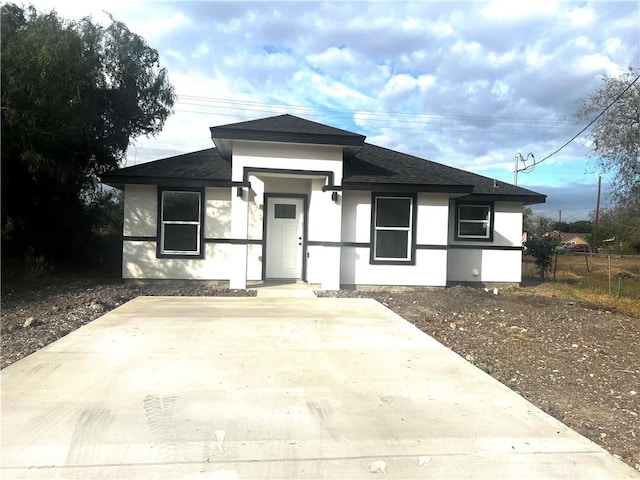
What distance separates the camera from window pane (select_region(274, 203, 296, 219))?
1320 centimetres

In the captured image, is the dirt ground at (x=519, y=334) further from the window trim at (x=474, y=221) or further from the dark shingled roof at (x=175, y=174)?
the dark shingled roof at (x=175, y=174)

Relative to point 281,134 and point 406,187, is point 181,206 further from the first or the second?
point 406,187

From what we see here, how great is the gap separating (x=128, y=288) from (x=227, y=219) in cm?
295

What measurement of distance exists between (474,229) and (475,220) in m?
0.27

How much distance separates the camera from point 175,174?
12.6 meters

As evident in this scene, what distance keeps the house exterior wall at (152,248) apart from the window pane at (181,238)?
0.86 ft

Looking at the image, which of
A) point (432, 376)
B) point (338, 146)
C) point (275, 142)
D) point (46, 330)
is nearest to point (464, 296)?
point (338, 146)

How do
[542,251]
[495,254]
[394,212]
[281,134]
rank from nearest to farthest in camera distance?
[281,134] < [394,212] < [495,254] < [542,251]

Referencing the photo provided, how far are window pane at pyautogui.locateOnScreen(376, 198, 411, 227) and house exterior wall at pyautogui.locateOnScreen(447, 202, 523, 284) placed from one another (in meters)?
2.45

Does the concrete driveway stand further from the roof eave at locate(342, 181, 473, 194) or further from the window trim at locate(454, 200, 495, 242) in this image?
the window trim at locate(454, 200, 495, 242)

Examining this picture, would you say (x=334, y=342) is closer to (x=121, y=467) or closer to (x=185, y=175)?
(x=121, y=467)

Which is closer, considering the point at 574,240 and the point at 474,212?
the point at 474,212

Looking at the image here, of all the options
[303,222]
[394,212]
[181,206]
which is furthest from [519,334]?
[181,206]

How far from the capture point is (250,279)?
1296cm
